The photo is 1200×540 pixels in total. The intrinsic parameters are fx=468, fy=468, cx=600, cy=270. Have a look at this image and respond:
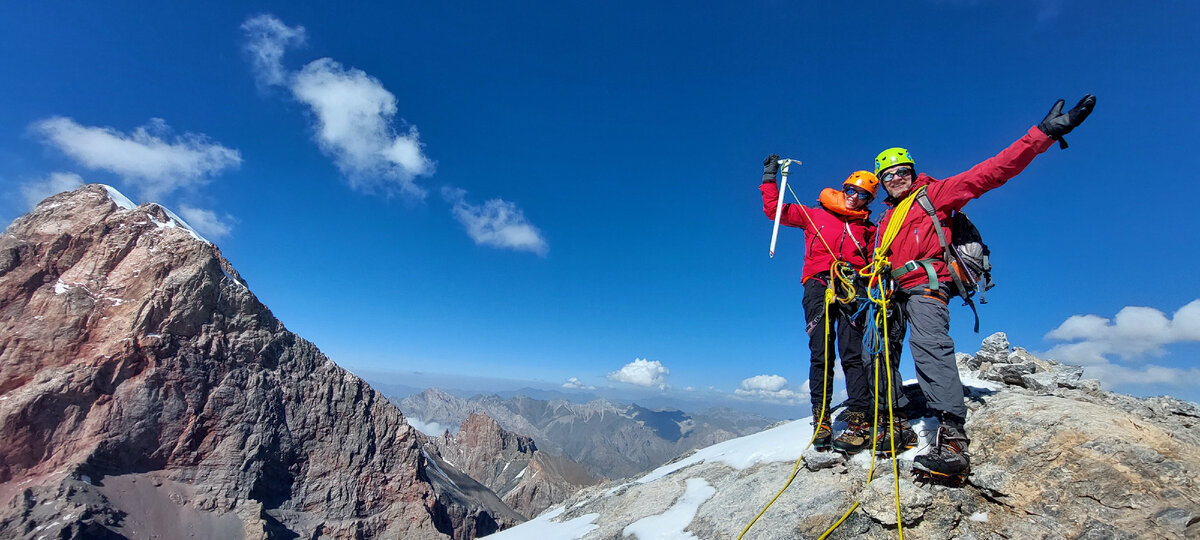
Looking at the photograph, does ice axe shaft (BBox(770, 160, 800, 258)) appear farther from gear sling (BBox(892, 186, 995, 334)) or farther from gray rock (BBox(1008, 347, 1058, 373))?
gray rock (BBox(1008, 347, 1058, 373))

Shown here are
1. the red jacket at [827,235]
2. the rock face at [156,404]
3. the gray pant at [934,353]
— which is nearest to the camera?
the gray pant at [934,353]

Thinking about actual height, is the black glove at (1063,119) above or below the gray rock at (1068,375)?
above

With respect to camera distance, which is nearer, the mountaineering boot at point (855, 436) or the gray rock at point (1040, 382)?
the mountaineering boot at point (855, 436)

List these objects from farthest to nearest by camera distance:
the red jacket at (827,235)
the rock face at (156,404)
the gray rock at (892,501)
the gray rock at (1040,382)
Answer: the rock face at (156,404)
the gray rock at (1040,382)
the red jacket at (827,235)
the gray rock at (892,501)

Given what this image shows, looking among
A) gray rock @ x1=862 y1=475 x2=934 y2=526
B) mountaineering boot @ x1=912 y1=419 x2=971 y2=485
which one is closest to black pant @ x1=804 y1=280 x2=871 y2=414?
mountaineering boot @ x1=912 y1=419 x2=971 y2=485

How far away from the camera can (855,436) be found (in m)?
7.20

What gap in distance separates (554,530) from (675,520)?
2.93 meters

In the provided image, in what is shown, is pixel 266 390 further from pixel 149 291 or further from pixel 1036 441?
pixel 1036 441

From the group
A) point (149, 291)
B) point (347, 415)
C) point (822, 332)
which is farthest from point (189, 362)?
point (822, 332)

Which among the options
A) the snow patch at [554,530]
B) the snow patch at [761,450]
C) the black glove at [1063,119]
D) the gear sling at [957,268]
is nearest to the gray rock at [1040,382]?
the gear sling at [957,268]

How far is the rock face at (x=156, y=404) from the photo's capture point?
298 ft

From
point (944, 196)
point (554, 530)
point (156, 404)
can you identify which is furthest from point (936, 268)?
point (156, 404)

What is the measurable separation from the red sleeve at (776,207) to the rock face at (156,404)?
12613 centimetres

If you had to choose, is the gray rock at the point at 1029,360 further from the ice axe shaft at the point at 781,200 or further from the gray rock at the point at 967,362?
the ice axe shaft at the point at 781,200
